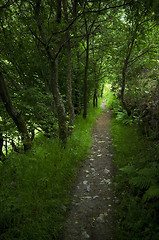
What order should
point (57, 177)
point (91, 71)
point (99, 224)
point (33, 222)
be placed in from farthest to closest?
point (91, 71)
point (57, 177)
point (99, 224)
point (33, 222)

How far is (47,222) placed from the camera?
3160 millimetres

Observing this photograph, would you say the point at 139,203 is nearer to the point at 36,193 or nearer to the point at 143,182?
the point at 143,182

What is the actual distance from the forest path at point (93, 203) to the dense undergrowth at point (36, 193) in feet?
0.98

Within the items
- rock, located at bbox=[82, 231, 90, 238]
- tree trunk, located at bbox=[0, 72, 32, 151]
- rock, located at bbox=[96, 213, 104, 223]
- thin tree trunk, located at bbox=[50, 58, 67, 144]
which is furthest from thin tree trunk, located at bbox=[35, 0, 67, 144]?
rock, located at bbox=[82, 231, 90, 238]

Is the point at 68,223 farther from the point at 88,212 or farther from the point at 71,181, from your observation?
the point at 71,181

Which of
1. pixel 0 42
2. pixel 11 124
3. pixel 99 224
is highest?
pixel 0 42

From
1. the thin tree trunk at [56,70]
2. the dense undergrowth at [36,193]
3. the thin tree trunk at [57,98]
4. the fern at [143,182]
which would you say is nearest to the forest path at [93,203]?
the dense undergrowth at [36,193]

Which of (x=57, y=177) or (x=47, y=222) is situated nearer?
(x=47, y=222)

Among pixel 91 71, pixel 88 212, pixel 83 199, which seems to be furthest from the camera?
pixel 91 71

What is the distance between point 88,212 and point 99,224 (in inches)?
17.8

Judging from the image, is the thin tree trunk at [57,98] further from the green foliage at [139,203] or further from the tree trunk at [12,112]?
the green foliage at [139,203]

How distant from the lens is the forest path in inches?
124

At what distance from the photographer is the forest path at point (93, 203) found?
315 cm

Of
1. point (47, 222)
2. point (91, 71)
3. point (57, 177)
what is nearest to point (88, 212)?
point (47, 222)
